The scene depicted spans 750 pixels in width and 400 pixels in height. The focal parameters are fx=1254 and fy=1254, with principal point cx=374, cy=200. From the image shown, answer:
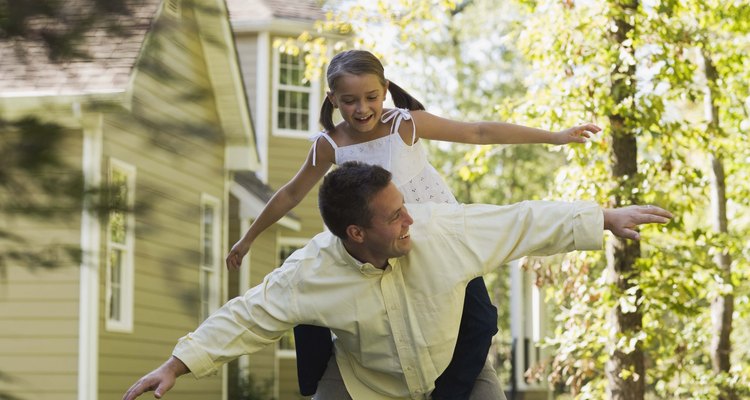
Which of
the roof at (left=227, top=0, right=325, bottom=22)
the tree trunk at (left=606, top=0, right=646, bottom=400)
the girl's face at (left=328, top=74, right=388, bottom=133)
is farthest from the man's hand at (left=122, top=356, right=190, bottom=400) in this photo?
the roof at (left=227, top=0, right=325, bottom=22)

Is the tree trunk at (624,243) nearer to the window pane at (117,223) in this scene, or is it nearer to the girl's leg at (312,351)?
the girl's leg at (312,351)

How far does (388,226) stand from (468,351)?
0.65 metres

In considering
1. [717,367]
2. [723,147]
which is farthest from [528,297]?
[723,147]

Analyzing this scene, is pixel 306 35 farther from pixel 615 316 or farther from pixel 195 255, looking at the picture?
pixel 195 255

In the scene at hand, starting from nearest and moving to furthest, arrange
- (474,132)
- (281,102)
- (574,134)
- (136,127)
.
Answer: (136,127) → (574,134) → (474,132) → (281,102)

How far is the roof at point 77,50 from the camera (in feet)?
4.37

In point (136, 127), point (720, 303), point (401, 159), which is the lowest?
point (720, 303)

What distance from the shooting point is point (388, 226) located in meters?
3.60

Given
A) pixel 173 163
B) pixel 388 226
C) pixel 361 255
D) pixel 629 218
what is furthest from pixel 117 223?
pixel 629 218

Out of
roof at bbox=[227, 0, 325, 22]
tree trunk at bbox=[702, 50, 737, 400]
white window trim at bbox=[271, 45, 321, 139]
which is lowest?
tree trunk at bbox=[702, 50, 737, 400]

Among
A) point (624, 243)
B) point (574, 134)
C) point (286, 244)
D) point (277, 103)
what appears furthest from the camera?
point (277, 103)

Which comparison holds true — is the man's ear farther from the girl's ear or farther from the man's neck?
the girl's ear

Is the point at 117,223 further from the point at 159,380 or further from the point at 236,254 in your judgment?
the point at 236,254

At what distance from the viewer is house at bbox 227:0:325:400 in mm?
17859
